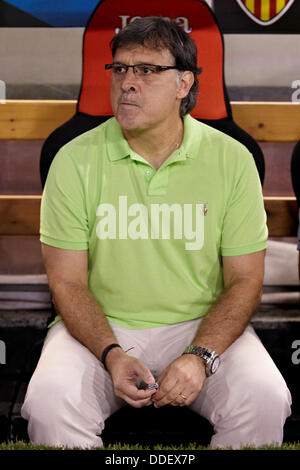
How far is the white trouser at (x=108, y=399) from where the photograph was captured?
135 centimetres

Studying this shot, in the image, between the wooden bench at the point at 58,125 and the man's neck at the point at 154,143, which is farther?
the wooden bench at the point at 58,125

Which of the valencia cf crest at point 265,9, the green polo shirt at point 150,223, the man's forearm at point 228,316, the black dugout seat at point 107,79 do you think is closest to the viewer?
the man's forearm at point 228,316

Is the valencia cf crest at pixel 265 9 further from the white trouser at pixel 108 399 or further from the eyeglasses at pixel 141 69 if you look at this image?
the white trouser at pixel 108 399

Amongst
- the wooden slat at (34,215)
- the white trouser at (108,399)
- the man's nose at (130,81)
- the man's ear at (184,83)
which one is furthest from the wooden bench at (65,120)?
the white trouser at (108,399)

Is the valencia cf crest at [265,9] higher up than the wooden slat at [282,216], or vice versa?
the valencia cf crest at [265,9]

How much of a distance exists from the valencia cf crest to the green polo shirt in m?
0.97

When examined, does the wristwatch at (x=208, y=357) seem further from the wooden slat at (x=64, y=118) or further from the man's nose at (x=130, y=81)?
the wooden slat at (x=64, y=118)

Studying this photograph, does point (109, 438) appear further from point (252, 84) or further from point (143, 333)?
point (252, 84)

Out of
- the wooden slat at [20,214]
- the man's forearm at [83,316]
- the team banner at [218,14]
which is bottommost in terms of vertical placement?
the man's forearm at [83,316]

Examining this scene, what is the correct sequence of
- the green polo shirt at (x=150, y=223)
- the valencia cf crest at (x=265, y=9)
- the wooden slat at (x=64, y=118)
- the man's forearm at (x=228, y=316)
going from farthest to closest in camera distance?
the valencia cf crest at (x=265, y=9)
the wooden slat at (x=64, y=118)
the green polo shirt at (x=150, y=223)
the man's forearm at (x=228, y=316)

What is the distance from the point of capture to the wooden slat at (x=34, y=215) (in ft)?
7.30

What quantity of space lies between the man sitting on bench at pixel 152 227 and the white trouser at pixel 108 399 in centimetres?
3

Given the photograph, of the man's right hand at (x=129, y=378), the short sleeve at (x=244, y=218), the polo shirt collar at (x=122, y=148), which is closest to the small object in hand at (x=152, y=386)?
the man's right hand at (x=129, y=378)

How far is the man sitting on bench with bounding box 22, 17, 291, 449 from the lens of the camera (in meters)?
1.57
